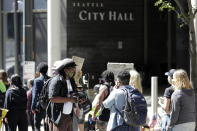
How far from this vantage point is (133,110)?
7.79 metres

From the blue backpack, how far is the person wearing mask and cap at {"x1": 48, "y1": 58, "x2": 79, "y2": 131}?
0.88 metres

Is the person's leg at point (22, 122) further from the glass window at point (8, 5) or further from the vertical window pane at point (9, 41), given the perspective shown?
the glass window at point (8, 5)

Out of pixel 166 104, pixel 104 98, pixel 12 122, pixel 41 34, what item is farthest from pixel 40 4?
pixel 166 104

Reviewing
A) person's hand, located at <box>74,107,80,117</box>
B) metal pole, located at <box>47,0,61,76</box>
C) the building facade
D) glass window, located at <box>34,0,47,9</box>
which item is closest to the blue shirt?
person's hand, located at <box>74,107,80,117</box>

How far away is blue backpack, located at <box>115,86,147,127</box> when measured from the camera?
25.5 ft

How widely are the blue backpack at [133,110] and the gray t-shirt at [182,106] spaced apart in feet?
2.69

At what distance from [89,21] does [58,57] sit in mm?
3152

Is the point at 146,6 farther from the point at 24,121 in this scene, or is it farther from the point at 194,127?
the point at 194,127

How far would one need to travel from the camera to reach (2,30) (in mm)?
23469

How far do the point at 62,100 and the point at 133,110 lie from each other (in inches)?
44.7

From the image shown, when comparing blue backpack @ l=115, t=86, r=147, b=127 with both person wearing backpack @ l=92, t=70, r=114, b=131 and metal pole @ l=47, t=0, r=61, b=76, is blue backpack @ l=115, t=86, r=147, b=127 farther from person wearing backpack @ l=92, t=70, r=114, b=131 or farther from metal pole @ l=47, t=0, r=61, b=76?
metal pole @ l=47, t=0, r=61, b=76

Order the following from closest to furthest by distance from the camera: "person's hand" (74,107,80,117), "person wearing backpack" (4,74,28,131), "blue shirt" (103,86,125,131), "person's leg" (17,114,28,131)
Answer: "blue shirt" (103,86,125,131), "person's hand" (74,107,80,117), "person wearing backpack" (4,74,28,131), "person's leg" (17,114,28,131)

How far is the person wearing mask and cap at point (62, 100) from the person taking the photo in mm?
8109

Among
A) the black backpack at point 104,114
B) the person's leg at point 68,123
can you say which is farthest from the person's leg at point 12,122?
the person's leg at point 68,123
